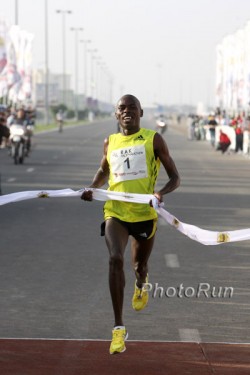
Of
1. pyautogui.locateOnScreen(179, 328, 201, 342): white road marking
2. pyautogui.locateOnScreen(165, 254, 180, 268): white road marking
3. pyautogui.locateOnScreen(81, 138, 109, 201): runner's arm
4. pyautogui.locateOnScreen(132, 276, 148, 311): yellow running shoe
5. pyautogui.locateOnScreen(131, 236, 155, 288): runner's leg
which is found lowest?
pyautogui.locateOnScreen(165, 254, 180, 268): white road marking

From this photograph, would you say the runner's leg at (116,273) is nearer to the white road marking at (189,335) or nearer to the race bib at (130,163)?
the race bib at (130,163)

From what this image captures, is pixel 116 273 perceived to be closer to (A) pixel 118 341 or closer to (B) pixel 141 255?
(A) pixel 118 341

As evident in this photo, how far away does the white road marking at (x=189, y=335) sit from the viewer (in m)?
9.74

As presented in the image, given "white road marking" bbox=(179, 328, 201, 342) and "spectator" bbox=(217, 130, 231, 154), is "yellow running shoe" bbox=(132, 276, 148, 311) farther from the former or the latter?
"spectator" bbox=(217, 130, 231, 154)

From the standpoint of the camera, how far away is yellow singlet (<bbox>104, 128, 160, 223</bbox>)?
9570mm

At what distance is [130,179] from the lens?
31.5 ft

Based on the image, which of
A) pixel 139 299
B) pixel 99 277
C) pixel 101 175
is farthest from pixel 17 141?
pixel 101 175

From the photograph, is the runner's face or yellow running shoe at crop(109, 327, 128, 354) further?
the runner's face

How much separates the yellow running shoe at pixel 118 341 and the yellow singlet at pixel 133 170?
38.5 inches

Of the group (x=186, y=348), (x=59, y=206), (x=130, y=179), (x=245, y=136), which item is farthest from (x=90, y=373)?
(x=245, y=136)

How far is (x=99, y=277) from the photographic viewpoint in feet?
43.6

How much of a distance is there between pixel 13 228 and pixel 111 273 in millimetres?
9741

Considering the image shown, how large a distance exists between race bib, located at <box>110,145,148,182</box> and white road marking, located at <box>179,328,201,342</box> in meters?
1.26

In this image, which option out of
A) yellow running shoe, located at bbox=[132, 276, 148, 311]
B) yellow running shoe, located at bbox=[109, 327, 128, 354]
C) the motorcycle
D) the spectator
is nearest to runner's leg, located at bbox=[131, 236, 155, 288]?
yellow running shoe, located at bbox=[132, 276, 148, 311]
